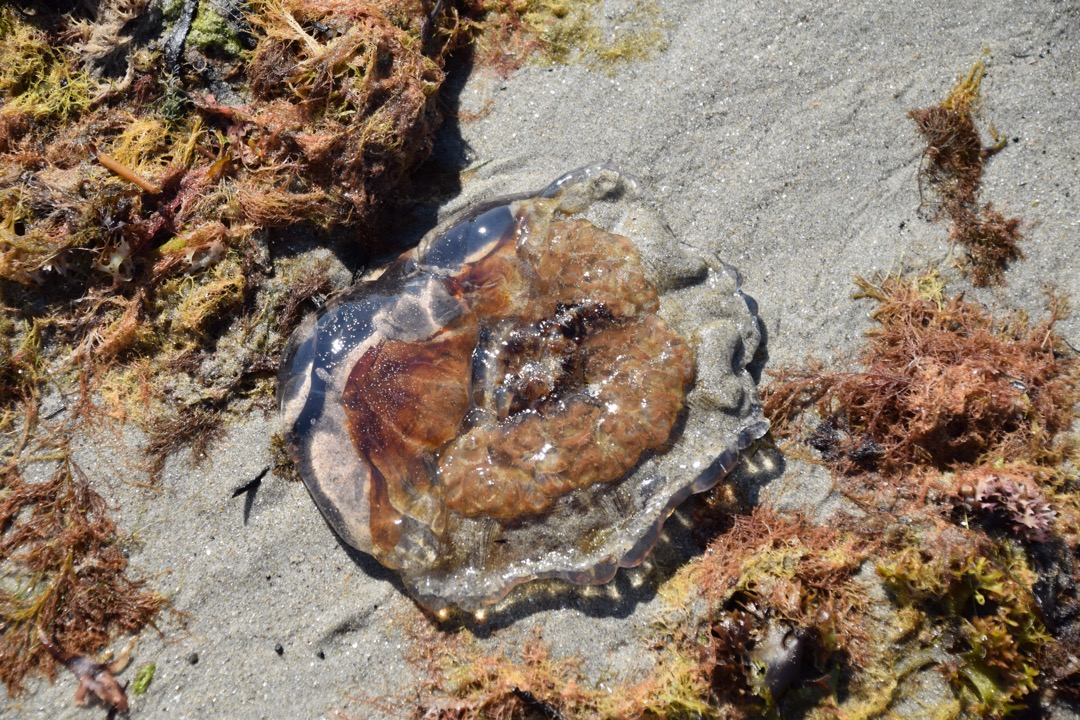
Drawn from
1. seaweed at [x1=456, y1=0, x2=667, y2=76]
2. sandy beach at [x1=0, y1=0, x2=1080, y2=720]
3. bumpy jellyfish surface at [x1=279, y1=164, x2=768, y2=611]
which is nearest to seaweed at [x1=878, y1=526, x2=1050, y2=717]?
sandy beach at [x1=0, y1=0, x2=1080, y2=720]

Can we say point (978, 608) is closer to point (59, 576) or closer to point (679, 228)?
point (679, 228)

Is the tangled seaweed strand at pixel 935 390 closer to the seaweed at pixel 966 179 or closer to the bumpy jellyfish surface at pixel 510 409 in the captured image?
the seaweed at pixel 966 179

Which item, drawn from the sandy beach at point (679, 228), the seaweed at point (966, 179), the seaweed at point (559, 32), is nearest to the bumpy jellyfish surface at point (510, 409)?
the sandy beach at point (679, 228)

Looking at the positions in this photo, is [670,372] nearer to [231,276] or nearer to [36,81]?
[231,276]

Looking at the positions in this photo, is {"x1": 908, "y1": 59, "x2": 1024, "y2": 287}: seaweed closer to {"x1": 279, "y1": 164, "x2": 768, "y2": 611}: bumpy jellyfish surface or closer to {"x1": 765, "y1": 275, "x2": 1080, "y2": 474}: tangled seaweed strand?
{"x1": 765, "y1": 275, "x2": 1080, "y2": 474}: tangled seaweed strand

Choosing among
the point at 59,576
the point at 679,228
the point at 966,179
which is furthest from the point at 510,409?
the point at 966,179

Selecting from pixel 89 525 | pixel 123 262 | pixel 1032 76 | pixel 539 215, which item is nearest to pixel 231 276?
pixel 123 262

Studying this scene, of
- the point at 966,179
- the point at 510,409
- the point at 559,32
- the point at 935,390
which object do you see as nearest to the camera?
the point at 510,409
